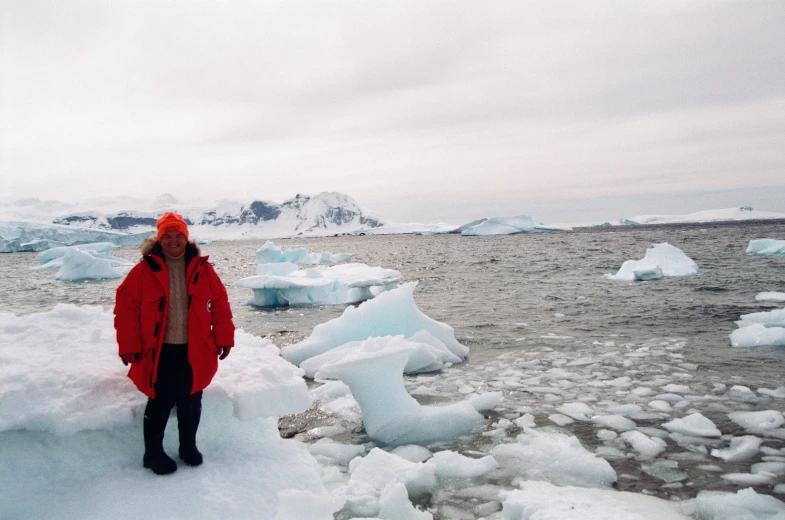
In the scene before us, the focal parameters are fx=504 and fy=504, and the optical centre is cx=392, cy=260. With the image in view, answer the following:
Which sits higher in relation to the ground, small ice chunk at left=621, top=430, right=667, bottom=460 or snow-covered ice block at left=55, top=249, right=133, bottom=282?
small ice chunk at left=621, top=430, right=667, bottom=460

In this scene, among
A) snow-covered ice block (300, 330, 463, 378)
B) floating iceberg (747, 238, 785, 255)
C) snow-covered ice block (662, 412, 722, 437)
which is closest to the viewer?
snow-covered ice block (662, 412, 722, 437)

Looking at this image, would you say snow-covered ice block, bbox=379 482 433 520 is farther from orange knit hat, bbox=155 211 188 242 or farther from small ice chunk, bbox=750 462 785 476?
small ice chunk, bbox=750 462 785 476

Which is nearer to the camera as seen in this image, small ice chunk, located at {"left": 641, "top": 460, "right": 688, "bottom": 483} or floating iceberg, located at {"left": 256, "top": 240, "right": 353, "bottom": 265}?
small ice chunk, located at {"left": 641, "top": 460, "right": 688, "bottom": 483}

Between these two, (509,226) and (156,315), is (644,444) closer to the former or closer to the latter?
(156,315)

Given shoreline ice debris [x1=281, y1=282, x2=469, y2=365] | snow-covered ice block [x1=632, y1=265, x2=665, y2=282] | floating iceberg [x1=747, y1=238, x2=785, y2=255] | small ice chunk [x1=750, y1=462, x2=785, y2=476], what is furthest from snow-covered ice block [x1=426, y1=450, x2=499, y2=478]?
floating iceberg [x1=747, y1=238, x2=785, y2=255]

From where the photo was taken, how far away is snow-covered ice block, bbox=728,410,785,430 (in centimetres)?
494

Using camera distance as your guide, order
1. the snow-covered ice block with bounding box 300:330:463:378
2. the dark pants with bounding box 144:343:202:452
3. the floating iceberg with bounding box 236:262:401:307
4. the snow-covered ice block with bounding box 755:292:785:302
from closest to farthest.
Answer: the dark pants with bounding box 144:343:202:452, the snow-covered ice block with bounding box 300:330:463:378, the snow-covered ice block with bounding box 755:292:785:302, the floating iceberg with bounding box 236:262:401:307

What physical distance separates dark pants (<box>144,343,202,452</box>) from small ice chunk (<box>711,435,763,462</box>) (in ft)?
14.3

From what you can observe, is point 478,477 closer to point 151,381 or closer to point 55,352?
point 151,381

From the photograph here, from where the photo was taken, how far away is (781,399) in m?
5.67

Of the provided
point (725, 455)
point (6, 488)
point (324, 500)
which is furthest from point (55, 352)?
point (725, 455)

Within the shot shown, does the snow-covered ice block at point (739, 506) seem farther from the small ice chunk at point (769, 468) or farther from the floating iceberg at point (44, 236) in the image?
the floating iceberg at point (44, 236)

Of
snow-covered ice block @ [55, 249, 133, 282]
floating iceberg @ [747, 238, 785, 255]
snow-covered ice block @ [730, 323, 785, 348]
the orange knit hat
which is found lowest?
snow-covered ice block @ [55, 249, 133, 282]

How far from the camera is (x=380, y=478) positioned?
13.0 ft
